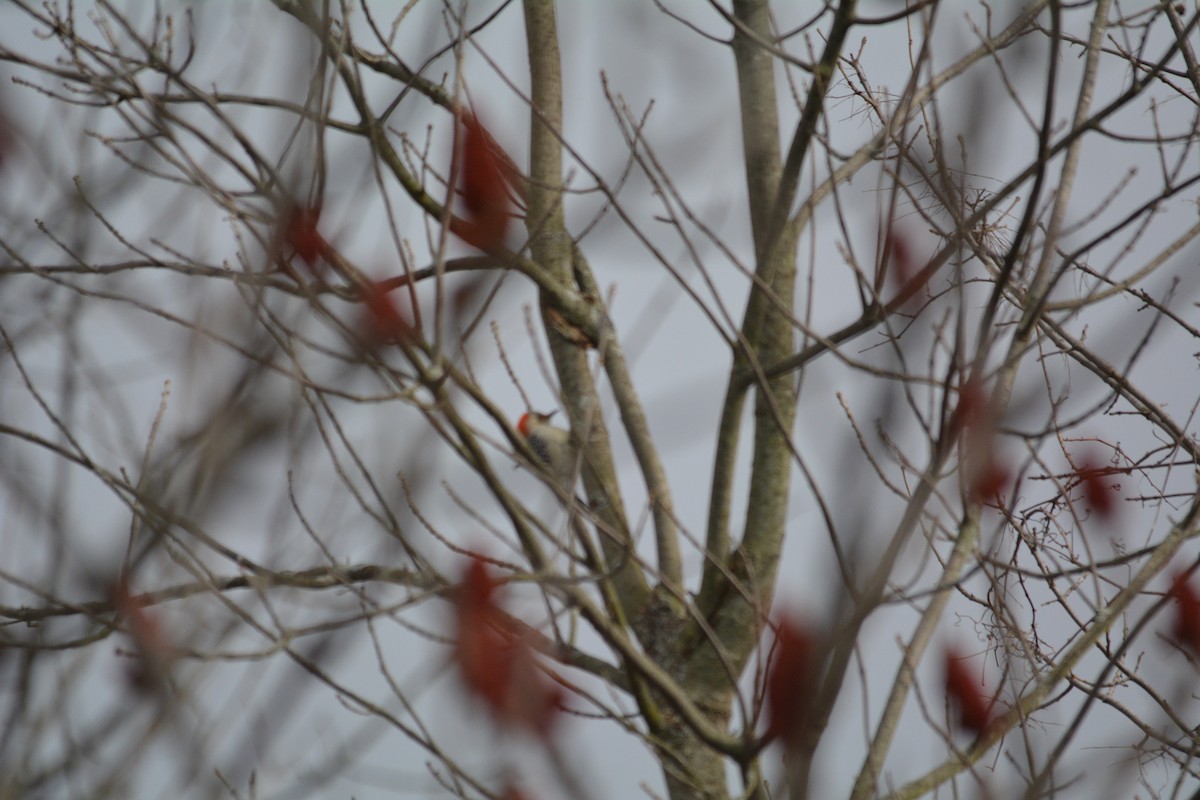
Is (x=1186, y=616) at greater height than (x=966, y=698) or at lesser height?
greater

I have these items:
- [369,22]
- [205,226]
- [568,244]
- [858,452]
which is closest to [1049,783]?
[858,452]

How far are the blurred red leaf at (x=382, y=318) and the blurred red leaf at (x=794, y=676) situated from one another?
88cm

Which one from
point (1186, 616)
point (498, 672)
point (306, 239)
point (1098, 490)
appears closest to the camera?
point (498, 672)

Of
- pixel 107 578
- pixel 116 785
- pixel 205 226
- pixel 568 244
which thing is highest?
pixel 568 244

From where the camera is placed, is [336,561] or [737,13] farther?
[737,13]

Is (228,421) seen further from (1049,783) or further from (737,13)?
(737,13)

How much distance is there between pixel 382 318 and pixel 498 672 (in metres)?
0.65

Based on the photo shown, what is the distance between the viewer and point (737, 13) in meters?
3.31

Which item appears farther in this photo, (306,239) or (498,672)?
(306,239)

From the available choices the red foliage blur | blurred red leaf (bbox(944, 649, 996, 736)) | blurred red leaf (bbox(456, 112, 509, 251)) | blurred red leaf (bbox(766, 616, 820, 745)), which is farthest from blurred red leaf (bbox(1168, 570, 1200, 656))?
blurred red leaf (bbox(456, 112, 509, 251))

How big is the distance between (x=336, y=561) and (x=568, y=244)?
1.93 m

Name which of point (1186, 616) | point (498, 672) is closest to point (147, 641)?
point (498, 672)

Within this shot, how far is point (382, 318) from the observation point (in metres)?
1.95

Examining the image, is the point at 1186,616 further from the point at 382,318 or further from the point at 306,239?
the point at 306,239
